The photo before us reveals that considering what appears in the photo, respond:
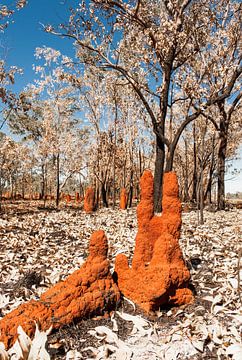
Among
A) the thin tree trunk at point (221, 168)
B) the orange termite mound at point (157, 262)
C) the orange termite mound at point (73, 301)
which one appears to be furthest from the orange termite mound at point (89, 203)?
the orange termite mound at point (73, 301)

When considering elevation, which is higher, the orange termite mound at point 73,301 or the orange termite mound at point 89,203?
the orange termite mound at point 89,203

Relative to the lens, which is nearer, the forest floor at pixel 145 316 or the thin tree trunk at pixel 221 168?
the forest floor at pixel 145 316

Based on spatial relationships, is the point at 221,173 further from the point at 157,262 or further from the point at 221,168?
the point at 157,262

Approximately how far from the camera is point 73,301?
12.5 feet

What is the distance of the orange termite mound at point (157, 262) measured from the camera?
4117 mm

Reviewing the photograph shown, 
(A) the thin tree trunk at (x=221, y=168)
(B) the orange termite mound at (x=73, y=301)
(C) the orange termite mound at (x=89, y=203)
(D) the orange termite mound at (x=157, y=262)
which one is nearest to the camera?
(B) the orange termite mound at (x=73, y=301)

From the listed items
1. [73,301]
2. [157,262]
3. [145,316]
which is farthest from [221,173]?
[73,301]

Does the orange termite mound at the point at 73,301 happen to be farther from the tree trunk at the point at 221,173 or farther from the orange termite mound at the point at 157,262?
the tree trunk at the point at 221,173

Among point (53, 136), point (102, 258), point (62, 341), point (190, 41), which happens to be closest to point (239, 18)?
point (190, 41)

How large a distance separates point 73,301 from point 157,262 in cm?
119

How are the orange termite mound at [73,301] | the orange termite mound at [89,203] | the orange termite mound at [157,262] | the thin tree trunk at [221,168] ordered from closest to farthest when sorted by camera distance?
the orange termite mound at [73,301]
the orange termite mound at [157,262]
the orange termite mound at [89,203]
the thin tree trunk at [221,168]

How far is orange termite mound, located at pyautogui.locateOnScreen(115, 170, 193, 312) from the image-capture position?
412cm

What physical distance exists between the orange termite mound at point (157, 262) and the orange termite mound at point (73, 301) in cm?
33

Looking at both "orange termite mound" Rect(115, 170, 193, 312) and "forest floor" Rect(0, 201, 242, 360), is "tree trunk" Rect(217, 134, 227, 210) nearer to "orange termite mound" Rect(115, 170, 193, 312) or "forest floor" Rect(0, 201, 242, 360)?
"forest floor" Rect(0, 201, 242, 360)
